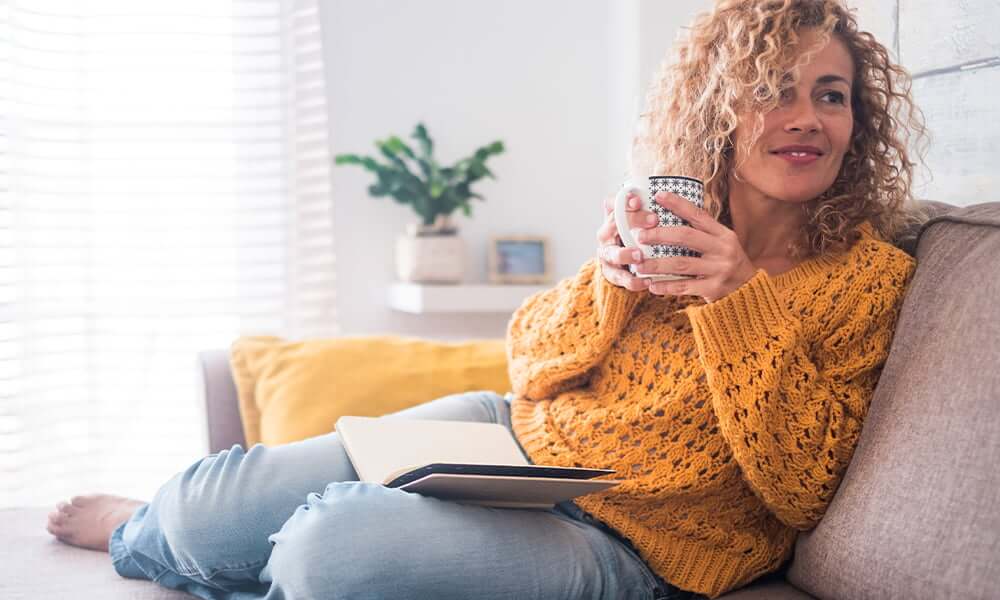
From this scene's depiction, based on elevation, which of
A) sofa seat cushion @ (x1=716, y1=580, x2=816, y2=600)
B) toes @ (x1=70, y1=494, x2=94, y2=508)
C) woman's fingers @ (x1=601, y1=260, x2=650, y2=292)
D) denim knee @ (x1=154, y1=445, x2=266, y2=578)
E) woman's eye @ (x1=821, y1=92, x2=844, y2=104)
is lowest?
sofa seat cushion @ (x1=716, y1=580, x2=816, y2=600)

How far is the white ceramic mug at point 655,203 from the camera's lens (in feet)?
3.65

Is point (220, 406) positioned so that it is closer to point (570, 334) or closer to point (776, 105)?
point (570, 334)

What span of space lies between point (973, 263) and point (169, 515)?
3.35 feet

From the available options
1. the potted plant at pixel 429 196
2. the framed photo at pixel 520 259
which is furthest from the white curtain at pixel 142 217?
the framed photo at pixel 520 259

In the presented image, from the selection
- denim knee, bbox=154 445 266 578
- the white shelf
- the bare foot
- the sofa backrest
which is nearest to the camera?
the sofa backrest

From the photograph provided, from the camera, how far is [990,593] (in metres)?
0.91

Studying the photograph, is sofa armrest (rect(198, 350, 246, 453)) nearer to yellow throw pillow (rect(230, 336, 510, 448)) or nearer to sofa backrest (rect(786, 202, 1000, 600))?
yellow throw pillow (rect(230, 336, 510, 448))

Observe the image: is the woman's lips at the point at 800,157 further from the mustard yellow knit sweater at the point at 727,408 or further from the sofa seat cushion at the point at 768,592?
the sofa seat cushion at the point at 768,592

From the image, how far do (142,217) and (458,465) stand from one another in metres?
1.91

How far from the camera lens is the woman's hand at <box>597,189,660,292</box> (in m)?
1.12

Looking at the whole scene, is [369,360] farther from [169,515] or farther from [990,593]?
[990,593]

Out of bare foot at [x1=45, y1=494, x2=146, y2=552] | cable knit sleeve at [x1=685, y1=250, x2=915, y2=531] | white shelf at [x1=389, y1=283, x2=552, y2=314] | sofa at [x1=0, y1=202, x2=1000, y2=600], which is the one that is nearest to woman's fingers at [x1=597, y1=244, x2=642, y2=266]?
cable knit sleeve at [x1=685, y1=250, x2=915, y2=531]

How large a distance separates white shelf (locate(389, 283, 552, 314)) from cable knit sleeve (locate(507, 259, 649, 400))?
4.35 ft

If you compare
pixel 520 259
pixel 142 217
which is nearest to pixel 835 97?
pixel 520 259
